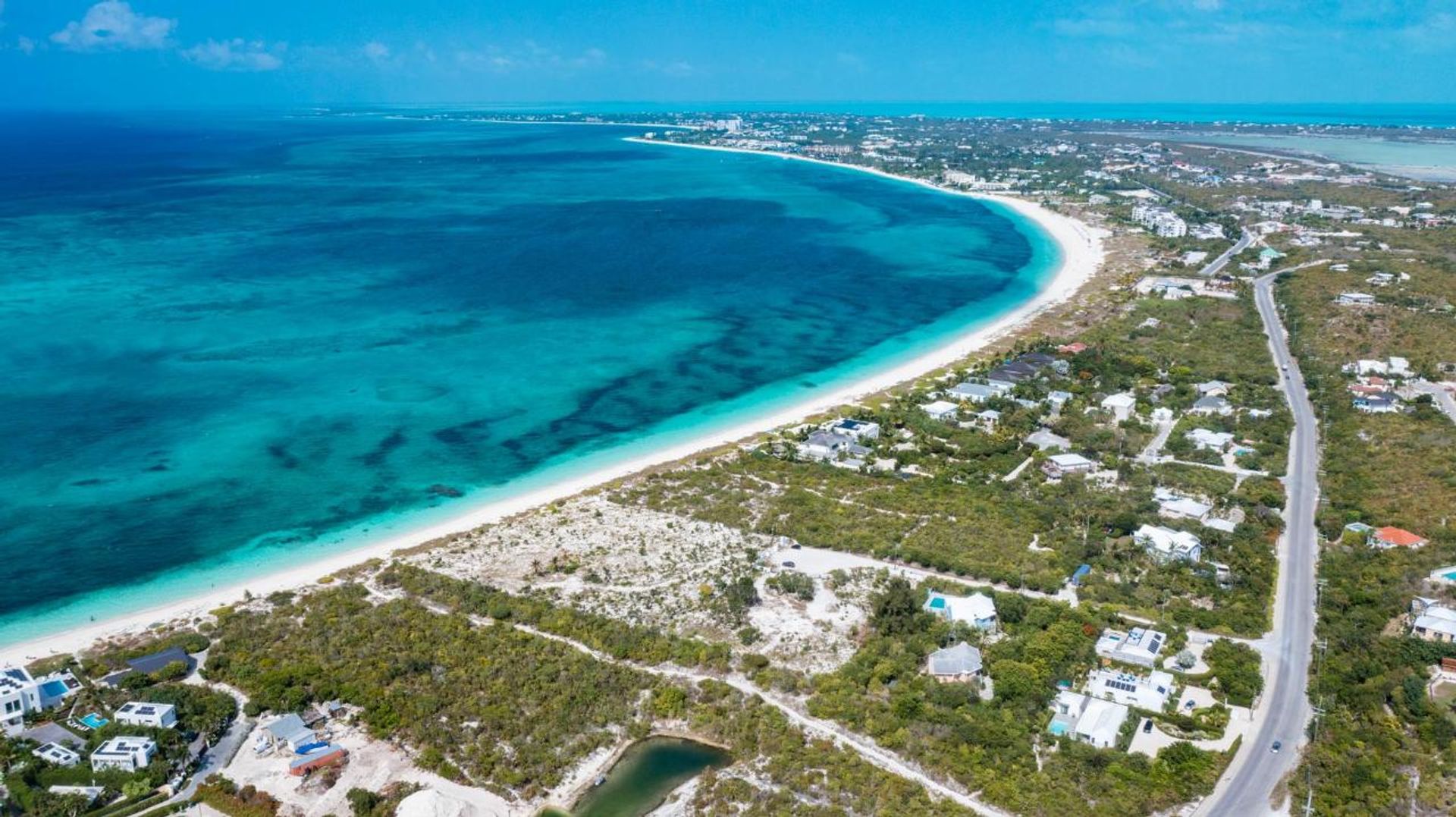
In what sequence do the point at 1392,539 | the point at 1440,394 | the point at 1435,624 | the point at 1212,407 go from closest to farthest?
the point at 1435,624, the point at 1392,539, the point at 1212,407, the point at 1440,394

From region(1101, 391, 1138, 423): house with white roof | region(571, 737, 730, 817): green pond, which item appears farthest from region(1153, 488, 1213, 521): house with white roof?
region(571, 737, 730, 817): green pond

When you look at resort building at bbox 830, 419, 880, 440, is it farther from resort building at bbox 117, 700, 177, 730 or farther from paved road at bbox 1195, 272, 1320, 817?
resort building at bbox 117, 700, 177, 730

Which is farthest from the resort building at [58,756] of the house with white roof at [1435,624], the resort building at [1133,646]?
the house with white roof at [1435,624]

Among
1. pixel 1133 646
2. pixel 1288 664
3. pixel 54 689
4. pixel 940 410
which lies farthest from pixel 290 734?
pixel 940 410

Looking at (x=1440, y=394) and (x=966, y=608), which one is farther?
(x=1440, y=394)

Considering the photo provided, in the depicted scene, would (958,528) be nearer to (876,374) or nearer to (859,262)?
(876,374)

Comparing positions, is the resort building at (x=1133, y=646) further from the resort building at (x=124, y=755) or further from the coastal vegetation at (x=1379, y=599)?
the resort building at (x=124, y=755)

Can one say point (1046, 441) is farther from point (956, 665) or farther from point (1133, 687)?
point (956, 665)
